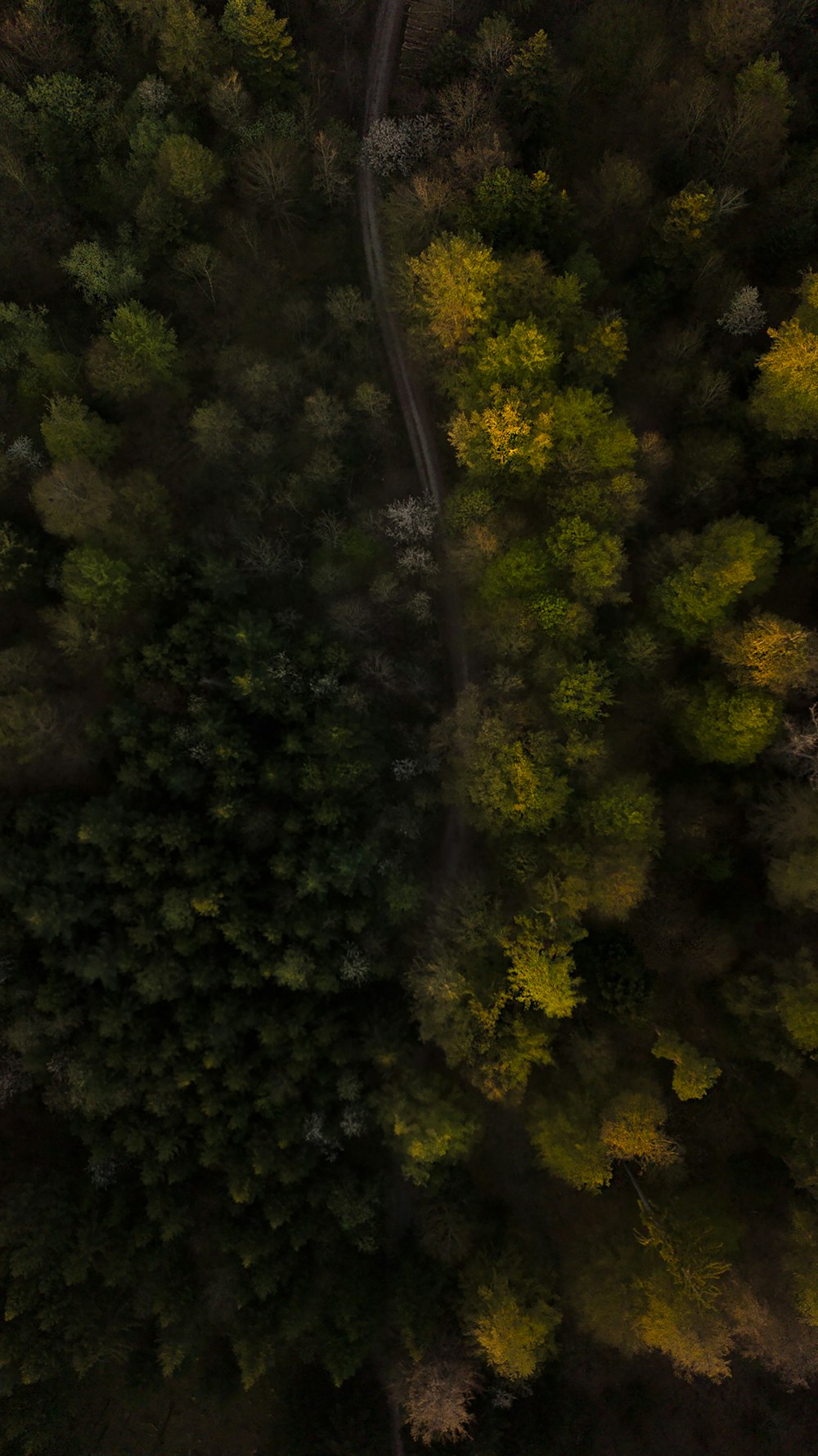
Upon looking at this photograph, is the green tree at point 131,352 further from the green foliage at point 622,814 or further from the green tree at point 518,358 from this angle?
the green foliage at point 622,814

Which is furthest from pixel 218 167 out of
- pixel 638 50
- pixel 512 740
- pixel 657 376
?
pixel 512 740

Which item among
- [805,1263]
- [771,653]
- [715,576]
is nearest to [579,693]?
[715,576]

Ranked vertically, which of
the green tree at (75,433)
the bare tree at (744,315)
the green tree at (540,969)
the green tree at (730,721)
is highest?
the green tree at (75,433)

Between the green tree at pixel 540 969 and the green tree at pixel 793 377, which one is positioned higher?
the green tree at pixel 793 377

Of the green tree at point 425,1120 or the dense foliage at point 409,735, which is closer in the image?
the green tree at point 425,1120

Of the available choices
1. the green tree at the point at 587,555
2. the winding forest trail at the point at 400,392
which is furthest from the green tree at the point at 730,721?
the winding forest trail at the point at 400,392

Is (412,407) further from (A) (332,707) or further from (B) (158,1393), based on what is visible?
(B) (158,1393)

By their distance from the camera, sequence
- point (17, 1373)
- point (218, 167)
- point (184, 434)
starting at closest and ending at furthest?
point (17, 1373) → point (218, 167) → point (184, 434)
